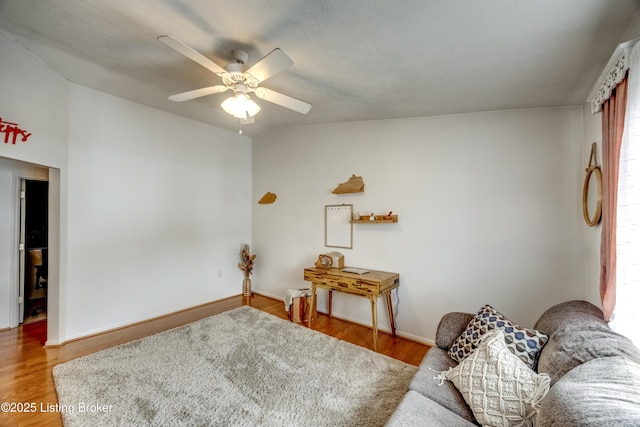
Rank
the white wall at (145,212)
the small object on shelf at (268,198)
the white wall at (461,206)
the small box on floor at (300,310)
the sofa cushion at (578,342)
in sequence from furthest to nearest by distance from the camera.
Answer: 1. the small object on shelf at (268,198)
2. the small box on floor at (300,310)
3. the white wall at (145,212)
4. the white wall at (461,206)
5. the sofa cushion at (578,342)

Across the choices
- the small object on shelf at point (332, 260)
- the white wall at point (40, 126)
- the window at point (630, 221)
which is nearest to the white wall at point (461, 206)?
the small object on shelf at point (332, 260)

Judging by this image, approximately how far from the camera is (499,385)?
133 cm

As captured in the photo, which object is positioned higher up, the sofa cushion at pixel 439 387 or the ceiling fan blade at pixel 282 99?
the ceiling fan blade at pixel 282 99

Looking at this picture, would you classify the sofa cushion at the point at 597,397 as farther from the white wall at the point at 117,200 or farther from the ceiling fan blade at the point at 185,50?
the white wall at the point at 117,200

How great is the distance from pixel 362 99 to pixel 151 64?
2029 mm

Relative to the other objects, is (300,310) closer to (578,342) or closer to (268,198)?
(268,198)

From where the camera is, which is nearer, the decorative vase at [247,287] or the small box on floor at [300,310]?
the small box on floor at [300,310]

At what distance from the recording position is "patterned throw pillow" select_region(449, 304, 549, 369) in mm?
1485

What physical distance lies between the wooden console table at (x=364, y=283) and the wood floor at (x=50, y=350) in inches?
11.7

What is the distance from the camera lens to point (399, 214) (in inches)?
124

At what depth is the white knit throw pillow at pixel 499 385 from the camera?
1239 mm

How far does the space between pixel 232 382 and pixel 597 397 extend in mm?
2295

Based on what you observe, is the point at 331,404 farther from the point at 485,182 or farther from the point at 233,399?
the point at 485,182

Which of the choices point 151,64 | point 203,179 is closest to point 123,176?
point 203,179
